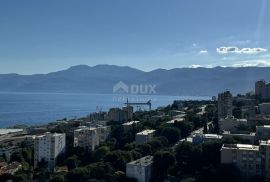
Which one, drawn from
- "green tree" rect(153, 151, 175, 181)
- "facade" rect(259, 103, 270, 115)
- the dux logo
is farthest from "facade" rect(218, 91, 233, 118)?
the dux logo

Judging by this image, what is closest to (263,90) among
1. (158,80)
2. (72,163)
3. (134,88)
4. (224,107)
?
(224,107)

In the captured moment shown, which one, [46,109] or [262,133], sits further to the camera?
[46,109]

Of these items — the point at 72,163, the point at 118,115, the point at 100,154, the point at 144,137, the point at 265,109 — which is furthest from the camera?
the point at 118,115

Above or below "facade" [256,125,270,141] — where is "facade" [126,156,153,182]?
below

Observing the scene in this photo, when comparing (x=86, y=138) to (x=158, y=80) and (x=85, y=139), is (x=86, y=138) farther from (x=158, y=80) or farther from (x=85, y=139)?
(x=158, y=80)

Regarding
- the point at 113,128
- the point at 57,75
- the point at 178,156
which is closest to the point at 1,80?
the point at 57,75

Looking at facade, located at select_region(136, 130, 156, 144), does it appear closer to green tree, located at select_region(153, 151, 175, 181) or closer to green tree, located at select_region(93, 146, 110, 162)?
green tree, located at select_region(93, 146, 110, 162)
